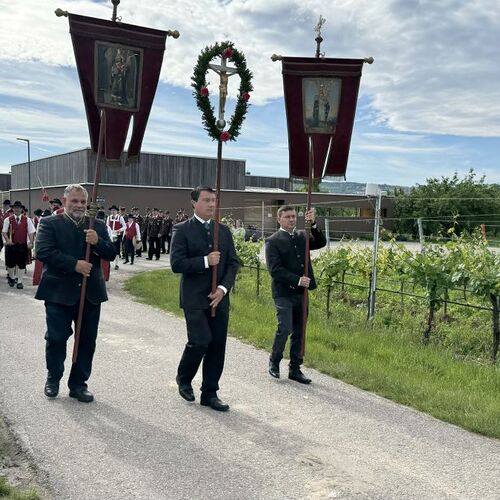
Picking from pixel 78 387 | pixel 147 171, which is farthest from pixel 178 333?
pixel 147 171

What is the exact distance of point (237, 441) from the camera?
425 centimetres

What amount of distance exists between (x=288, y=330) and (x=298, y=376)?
0.48 m

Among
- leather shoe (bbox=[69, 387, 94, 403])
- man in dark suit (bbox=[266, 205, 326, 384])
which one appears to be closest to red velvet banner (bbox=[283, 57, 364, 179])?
man in dark suit (bbox=[266, 205, 326, 384])

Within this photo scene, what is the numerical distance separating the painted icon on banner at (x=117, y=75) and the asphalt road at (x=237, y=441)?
281cm

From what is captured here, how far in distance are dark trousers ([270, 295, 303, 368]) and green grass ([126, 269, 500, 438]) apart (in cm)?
54

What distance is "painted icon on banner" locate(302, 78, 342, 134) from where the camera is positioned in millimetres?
6633

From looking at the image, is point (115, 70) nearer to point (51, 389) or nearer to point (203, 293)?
point (203, 293)

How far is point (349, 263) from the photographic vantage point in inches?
404

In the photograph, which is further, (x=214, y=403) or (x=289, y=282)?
(x=289, y=282)

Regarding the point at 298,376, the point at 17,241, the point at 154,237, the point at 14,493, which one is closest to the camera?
the point at 14,493

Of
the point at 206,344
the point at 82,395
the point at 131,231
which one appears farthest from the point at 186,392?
the point at 131,231

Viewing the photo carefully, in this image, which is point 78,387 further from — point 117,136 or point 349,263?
point 349,263

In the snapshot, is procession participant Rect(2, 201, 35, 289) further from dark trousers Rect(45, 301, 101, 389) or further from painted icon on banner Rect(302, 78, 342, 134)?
painted icon on banner Rect(302, 78, 342, 134)

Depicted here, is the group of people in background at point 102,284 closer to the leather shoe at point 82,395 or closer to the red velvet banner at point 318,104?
the leather shoe at point 82,395
